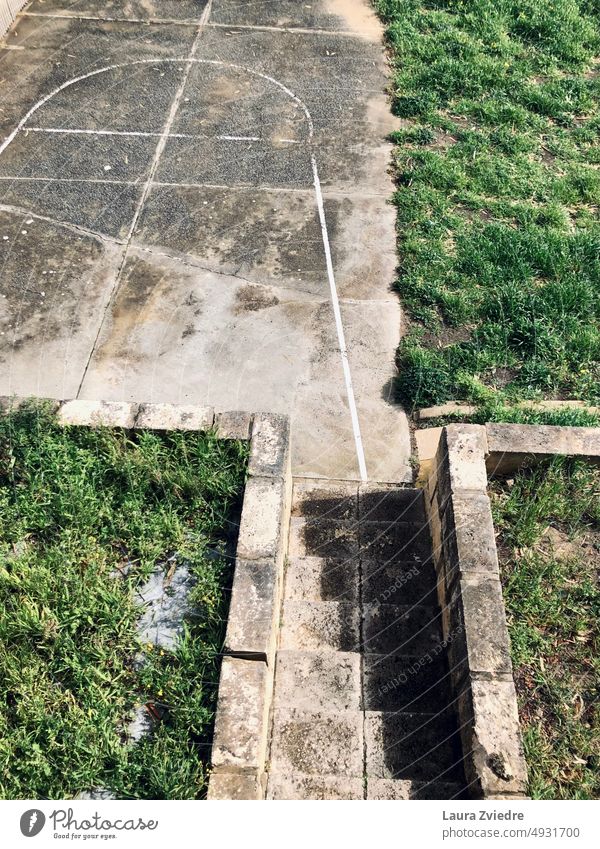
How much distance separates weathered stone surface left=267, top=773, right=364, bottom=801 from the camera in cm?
460

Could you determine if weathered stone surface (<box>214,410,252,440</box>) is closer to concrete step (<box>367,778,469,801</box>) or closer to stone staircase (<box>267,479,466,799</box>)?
stone staircase (<box>267,479,466,799</box>)

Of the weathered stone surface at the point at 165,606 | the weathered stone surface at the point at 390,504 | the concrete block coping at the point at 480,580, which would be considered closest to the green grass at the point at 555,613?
the concrete block coping at the point at 480,580

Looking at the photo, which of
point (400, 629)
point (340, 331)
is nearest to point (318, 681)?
point (400, 629)

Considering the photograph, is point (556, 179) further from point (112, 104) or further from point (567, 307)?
point (112, 104)

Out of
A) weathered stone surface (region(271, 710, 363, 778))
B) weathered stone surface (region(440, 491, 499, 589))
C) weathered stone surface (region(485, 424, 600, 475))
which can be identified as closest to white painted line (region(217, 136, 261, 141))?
weathered stone surface (region(485, 424, 600, 475))

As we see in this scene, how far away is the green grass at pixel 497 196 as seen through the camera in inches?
296

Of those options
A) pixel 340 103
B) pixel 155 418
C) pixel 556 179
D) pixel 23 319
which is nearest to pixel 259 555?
pixel 155 418

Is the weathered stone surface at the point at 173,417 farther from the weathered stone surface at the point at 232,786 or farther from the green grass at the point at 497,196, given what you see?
the weathered stone surface at the point at 232,786

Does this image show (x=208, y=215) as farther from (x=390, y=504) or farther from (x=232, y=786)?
(x=232, y=786)

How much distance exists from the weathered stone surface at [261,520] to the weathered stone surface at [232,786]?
Result: 1.33m

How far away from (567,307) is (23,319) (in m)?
5.40

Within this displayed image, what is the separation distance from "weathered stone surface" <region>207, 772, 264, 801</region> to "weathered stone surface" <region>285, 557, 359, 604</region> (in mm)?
1571

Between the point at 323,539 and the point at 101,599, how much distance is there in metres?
1.73

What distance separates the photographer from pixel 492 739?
436cm
